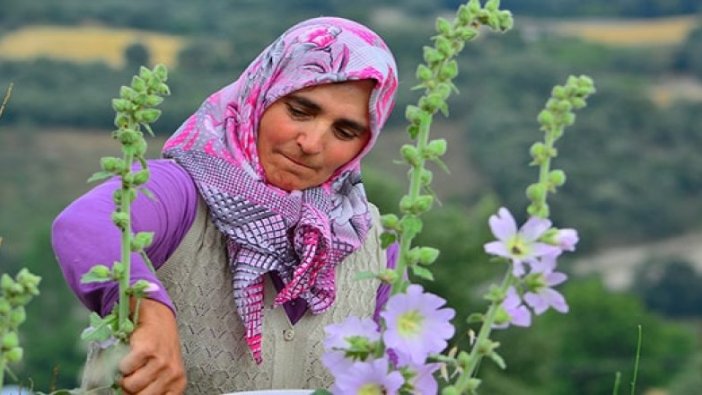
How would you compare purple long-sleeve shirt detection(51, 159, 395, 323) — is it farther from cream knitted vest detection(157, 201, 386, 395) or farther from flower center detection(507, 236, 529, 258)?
flower center detection(507, 236, 529, 258)

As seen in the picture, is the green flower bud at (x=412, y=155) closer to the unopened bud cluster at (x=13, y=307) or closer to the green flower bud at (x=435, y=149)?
the green flower bud at (x=435, y=149)

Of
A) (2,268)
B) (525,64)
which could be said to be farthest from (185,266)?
(525,64)

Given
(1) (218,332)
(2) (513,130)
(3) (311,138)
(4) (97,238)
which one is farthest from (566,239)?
(2) (513,130)

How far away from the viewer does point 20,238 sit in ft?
179

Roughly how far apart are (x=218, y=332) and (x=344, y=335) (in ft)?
3.55

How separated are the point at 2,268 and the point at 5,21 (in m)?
24.5

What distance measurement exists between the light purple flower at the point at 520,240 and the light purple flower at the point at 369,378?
0.47 feet

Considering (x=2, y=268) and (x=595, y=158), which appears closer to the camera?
(x=2, y=268)

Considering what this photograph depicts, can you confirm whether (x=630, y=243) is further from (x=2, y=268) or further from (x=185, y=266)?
(x=185, y=266)

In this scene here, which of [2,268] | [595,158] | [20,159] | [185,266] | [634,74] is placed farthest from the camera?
[634,74]

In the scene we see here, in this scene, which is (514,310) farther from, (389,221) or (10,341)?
(10,341)

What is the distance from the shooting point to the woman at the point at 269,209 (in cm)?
257

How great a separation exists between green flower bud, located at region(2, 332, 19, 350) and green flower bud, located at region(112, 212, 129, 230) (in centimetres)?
22

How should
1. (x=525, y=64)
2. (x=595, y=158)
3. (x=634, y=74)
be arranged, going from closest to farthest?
(x=595, y=158) < (x=525, y=64) < (x=634, y=74)
